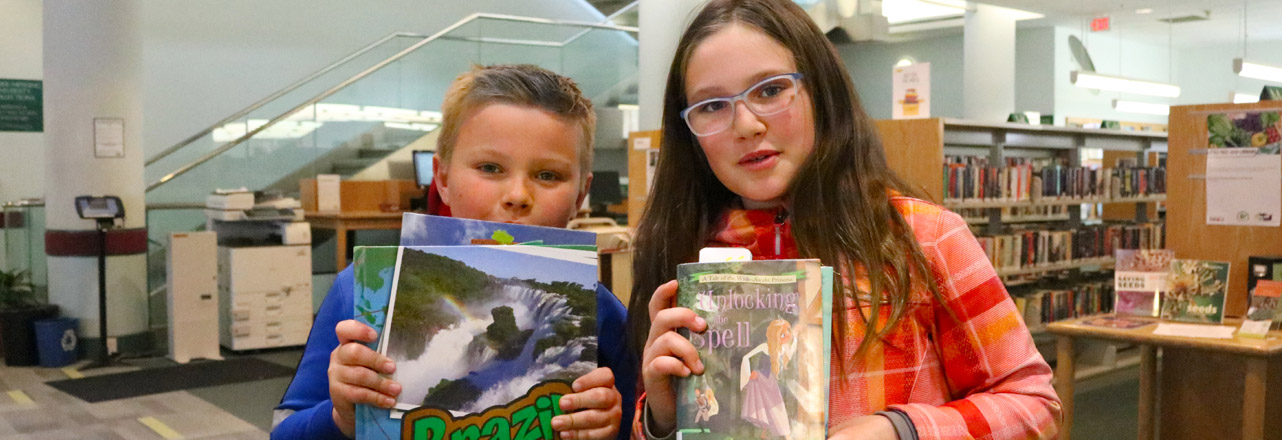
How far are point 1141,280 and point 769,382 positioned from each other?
3219 millimetres

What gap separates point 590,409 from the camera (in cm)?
105

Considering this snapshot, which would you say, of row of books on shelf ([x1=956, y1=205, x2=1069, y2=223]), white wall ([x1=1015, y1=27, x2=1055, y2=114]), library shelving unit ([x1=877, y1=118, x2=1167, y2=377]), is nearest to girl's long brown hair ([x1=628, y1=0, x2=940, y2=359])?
library shelving unit ([x1=877, y1=118, x2=1167, y2=377])

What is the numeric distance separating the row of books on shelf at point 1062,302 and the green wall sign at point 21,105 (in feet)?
27.2

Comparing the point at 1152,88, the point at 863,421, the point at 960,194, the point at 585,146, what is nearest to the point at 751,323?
the point at 863,421

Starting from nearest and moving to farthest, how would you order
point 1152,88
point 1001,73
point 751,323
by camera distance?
point 751,323
point 1001,73
point 1152,88

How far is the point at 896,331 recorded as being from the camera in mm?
1030

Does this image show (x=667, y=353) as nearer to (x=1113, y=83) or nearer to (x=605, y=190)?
(x=605, y=190)

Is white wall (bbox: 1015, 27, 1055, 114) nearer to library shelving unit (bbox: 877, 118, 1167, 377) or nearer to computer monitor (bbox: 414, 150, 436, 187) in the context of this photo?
library shelving unit (bbox: 877, 118, 1167, 377)

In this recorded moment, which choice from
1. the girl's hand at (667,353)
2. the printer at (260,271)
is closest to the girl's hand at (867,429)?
the girl's hand at (667,353)

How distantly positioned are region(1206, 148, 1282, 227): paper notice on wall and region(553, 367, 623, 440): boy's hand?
129 inches

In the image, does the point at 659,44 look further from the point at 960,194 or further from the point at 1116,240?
the point at 1116,240

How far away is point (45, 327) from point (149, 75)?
12.9ft

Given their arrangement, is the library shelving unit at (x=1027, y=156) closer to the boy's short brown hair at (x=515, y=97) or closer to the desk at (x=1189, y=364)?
the desk at (x=1189, y=364)

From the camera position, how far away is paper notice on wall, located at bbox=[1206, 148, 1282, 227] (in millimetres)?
3410
